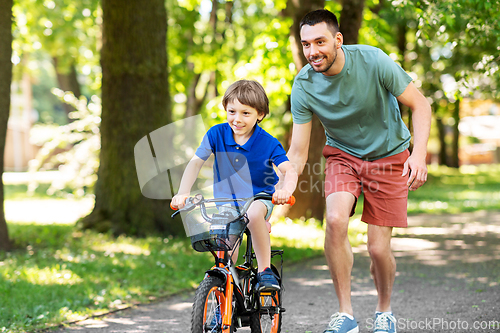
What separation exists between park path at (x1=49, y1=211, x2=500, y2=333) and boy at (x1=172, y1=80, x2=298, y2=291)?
48.1 inches

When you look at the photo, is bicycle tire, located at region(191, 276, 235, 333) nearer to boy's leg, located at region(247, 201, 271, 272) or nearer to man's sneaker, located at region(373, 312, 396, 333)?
boy's leg, located at region(247, 201, 271, 272)

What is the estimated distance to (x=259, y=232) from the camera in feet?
10.3

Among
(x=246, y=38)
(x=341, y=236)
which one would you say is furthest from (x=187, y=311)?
(x=246, y=38)

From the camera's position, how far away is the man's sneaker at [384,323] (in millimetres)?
3596

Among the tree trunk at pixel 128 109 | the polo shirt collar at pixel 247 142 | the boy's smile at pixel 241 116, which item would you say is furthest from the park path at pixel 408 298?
the tree trunk at pixel 128 109

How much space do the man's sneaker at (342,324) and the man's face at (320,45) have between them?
164 centimetres

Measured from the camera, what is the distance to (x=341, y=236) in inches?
139

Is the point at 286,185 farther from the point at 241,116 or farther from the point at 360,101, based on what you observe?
the point at 360,101

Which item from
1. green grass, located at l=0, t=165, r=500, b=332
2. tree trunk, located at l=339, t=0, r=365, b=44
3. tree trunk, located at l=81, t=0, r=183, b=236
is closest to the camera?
green grass, located at l=0, t=165, r=500, b=332

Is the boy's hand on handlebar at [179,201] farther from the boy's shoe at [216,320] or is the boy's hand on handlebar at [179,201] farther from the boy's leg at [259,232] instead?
the boy's shoe at [216,320]

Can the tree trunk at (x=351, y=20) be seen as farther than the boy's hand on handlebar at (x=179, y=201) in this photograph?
Yes

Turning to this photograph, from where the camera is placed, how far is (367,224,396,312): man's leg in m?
3.67

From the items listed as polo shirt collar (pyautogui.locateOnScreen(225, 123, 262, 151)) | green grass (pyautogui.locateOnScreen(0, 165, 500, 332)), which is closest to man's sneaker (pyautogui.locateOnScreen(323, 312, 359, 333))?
polo shirt collar (pyautogui.locateOnScreen(225, 123, 262, 151))

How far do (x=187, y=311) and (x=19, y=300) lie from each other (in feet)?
5.00
